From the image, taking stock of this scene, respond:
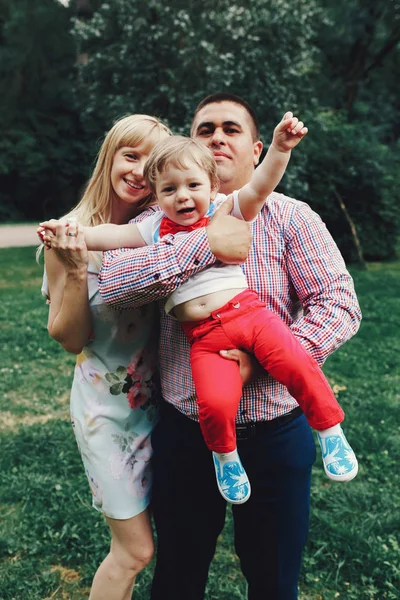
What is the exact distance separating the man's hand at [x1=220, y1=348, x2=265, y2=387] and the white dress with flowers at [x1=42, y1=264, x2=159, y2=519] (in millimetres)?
512

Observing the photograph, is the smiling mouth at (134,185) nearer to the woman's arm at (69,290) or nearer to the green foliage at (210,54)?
the woman's arm at (69,290)

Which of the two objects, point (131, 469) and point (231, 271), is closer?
point (231, 271)

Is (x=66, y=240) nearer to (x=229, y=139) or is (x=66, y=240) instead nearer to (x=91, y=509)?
(x=229, y=139)

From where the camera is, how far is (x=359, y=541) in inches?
133

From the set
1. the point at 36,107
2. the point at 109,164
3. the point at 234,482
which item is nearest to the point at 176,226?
the point at 109,164

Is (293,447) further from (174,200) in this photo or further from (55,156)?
(55,156)

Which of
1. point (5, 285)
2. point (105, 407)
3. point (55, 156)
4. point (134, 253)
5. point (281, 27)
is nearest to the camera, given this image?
point (134, 253)

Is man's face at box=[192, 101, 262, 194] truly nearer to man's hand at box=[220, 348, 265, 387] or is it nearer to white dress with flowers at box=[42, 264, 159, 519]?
white dress with flowers at box=[42, 264, 159, 519]

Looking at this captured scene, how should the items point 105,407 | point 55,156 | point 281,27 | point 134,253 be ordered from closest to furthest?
point 134,253 → point 105,407 → point 281,27 → point 55,156

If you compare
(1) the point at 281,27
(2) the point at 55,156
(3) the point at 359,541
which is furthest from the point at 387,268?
(2) the point at 55,156

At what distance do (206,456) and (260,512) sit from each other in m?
0.28

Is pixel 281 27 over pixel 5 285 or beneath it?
over

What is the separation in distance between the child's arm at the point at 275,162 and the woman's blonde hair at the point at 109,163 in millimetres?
550

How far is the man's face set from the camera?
7.89 ft
